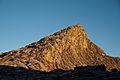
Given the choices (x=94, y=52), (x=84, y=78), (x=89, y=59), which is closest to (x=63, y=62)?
(x=89, y=59)

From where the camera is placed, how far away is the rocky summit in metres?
91.2

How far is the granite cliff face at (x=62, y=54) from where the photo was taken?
301ft

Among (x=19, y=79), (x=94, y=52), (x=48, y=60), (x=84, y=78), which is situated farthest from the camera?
(x=94, y=52)

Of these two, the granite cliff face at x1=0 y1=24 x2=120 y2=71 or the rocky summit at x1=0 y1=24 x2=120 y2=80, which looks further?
the granite cliff face at x1=0 y1=24 x2=120 y2=71

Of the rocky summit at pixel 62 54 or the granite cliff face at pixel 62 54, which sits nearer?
the rocky summit at pixel 62 54

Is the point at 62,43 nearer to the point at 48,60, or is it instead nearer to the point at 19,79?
the point at 48,60

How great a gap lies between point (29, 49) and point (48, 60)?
494 inches

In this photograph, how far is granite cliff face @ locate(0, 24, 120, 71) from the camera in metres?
91.8

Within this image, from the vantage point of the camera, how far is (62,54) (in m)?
105

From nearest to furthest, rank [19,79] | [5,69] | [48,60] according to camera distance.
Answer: [19,79], [5,69], [48,60]

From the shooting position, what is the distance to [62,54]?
10462 cm

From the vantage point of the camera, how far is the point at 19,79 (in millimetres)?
59594

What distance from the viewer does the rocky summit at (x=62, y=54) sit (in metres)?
91.2

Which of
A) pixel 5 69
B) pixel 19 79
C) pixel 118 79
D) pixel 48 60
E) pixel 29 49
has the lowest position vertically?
pixel 118 79
